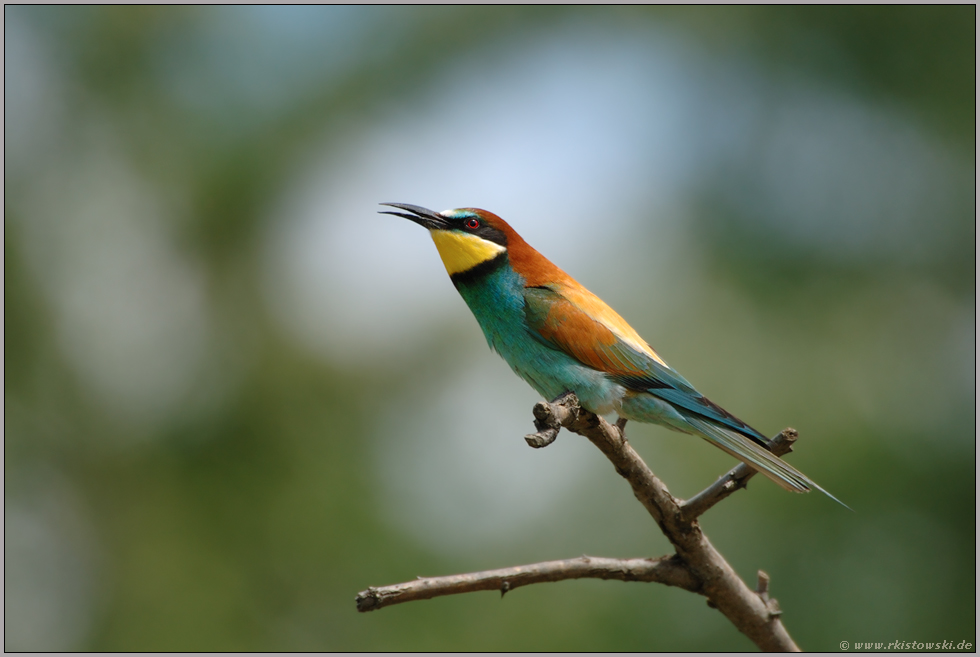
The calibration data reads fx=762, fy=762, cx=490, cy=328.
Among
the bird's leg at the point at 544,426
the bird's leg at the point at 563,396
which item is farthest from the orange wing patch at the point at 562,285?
the bird's leg at the point at 544,426

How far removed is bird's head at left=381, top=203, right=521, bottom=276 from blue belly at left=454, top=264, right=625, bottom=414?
0.23ft

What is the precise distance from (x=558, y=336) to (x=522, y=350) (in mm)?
147

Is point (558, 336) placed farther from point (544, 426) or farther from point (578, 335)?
point (544, 426)

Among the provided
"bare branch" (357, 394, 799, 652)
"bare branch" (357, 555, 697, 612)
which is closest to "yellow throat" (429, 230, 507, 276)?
"bare branch" (357, 394, 799, 652)

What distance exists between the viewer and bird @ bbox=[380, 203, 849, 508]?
2.23 m

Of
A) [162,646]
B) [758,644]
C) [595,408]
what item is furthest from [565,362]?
[162,646]

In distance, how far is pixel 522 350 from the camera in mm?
2398

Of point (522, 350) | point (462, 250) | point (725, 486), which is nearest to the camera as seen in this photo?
point (725, 486)

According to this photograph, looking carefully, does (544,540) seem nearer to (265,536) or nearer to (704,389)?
(704,389)

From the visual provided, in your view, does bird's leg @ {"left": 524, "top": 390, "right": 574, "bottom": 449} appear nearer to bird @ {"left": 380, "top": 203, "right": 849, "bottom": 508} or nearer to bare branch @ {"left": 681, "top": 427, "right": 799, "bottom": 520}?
bare branch @ {"left": 681, "top": 427, "right": 799, "bottom": 520}

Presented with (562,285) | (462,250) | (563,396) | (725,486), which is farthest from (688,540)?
(462,250)

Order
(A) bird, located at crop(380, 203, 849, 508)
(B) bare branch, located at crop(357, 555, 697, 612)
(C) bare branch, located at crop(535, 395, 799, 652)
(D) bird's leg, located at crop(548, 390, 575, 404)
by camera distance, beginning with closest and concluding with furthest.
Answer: (B) bare branch, located at crop(357, 555, 697, 612)
(C) bare branch, located at crop(535, 395, 799, 652)
(D) bird's leg, located at crop(548, 390, 575, 404)
(A) bird, located at crop(380, 203, 849, 508)

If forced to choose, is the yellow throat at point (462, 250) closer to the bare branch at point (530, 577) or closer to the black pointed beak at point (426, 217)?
the black pointed beak at point (426, 217)

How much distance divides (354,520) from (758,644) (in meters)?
3.32
